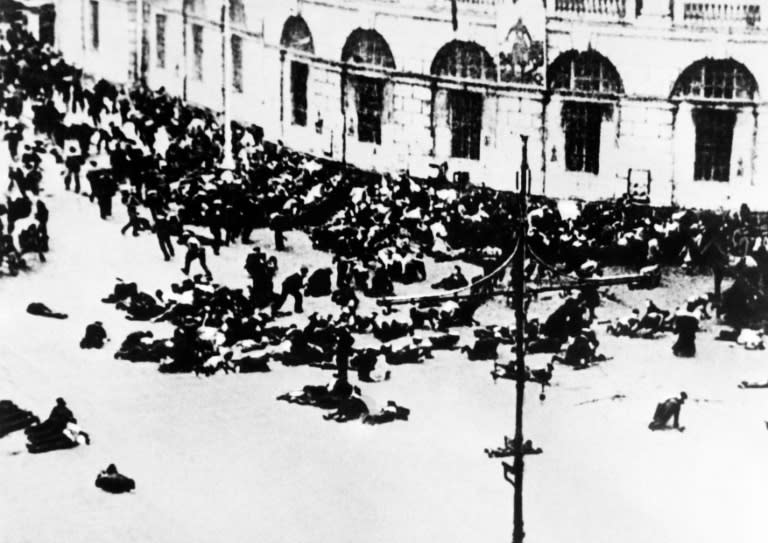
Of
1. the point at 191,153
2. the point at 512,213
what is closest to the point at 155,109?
the point at 191,153

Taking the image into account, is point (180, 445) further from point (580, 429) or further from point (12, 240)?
point (12, 240)

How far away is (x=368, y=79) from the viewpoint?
1179 inches

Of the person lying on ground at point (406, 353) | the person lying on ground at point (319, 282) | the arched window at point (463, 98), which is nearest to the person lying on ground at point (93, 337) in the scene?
the person lying on ground at point (319, 282)

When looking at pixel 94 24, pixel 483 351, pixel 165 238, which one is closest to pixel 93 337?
pixel 165 238

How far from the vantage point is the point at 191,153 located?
31.3m

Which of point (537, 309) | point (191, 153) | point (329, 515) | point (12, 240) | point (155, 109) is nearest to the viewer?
point (329, 515)

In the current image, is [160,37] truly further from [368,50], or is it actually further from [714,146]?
[714,146]

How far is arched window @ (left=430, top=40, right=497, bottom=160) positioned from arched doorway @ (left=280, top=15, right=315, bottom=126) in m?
2.92

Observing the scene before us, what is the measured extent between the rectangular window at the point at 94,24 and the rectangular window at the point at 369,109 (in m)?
14.3

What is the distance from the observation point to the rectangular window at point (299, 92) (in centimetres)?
2973

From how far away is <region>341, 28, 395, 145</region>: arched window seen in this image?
29.3 meters

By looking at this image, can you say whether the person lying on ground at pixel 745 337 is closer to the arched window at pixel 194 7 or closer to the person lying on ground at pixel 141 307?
the person lying on ground at pixel 141 307

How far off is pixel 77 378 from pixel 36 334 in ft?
4.90

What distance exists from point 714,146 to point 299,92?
9036mm
